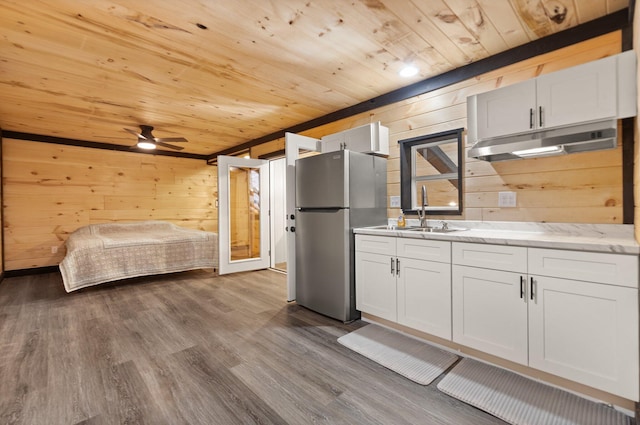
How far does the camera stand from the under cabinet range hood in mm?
1826

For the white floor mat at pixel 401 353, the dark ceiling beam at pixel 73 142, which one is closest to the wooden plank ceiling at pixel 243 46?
the dark ceiling beam at pixel 73 142

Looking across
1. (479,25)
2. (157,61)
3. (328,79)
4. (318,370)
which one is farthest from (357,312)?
(157,61)

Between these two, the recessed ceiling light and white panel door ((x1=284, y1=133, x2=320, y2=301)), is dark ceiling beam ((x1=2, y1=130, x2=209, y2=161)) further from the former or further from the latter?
the recessed ceiling light

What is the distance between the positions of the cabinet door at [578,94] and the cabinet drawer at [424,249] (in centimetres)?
Answer: 107

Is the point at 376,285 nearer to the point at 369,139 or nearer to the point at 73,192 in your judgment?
the point at 369,139

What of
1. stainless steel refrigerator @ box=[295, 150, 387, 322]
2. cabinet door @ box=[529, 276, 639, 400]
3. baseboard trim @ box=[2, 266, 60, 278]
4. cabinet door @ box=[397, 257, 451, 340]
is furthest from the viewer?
baseboard trim @ box=[2, 266, 60, 278]

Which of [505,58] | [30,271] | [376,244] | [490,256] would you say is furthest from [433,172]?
[30,271]

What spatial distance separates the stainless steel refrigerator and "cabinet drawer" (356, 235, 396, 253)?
11cm

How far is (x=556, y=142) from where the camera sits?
6.31 feet

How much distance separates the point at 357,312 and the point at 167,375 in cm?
172

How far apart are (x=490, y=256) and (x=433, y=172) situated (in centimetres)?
123

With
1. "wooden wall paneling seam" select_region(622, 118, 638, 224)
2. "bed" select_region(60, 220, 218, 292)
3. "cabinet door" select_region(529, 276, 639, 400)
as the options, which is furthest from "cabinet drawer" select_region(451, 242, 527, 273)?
"bed" select_region(60, 220, 218, 292)

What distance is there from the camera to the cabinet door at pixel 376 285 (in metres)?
2.58

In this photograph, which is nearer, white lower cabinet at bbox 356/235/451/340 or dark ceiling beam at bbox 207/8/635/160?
dark ceiling beam at bbox 207/8/635/160
